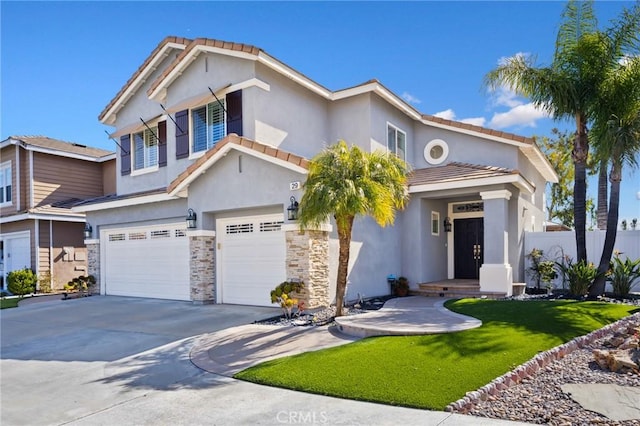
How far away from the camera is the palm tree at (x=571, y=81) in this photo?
11828mm

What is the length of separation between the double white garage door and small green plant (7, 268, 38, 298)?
435cm

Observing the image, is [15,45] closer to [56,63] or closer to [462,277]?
[56,63]

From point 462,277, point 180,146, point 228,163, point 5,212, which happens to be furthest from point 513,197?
point 5,212

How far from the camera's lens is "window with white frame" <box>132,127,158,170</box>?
17625mm

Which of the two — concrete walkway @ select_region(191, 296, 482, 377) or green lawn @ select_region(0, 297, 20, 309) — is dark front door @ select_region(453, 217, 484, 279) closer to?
concrete walkway @ select_region(191, 296, 482, 377)

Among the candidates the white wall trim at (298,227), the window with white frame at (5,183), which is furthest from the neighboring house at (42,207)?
the white wall trim at (298,227)

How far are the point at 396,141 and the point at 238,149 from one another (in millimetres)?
6681

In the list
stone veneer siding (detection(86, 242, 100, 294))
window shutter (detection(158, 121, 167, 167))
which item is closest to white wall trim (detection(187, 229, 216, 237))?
window shutter (detection(158, 121, 167, 167))

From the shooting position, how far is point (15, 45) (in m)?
12.7

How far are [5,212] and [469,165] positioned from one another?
70.8 ft

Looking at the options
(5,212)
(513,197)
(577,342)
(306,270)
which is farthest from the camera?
(5,212)

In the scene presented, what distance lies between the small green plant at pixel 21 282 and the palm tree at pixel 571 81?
20224mm

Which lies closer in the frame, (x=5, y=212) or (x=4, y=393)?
(x=4, y=393)

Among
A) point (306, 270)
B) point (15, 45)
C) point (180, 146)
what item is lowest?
point (306, 270)
